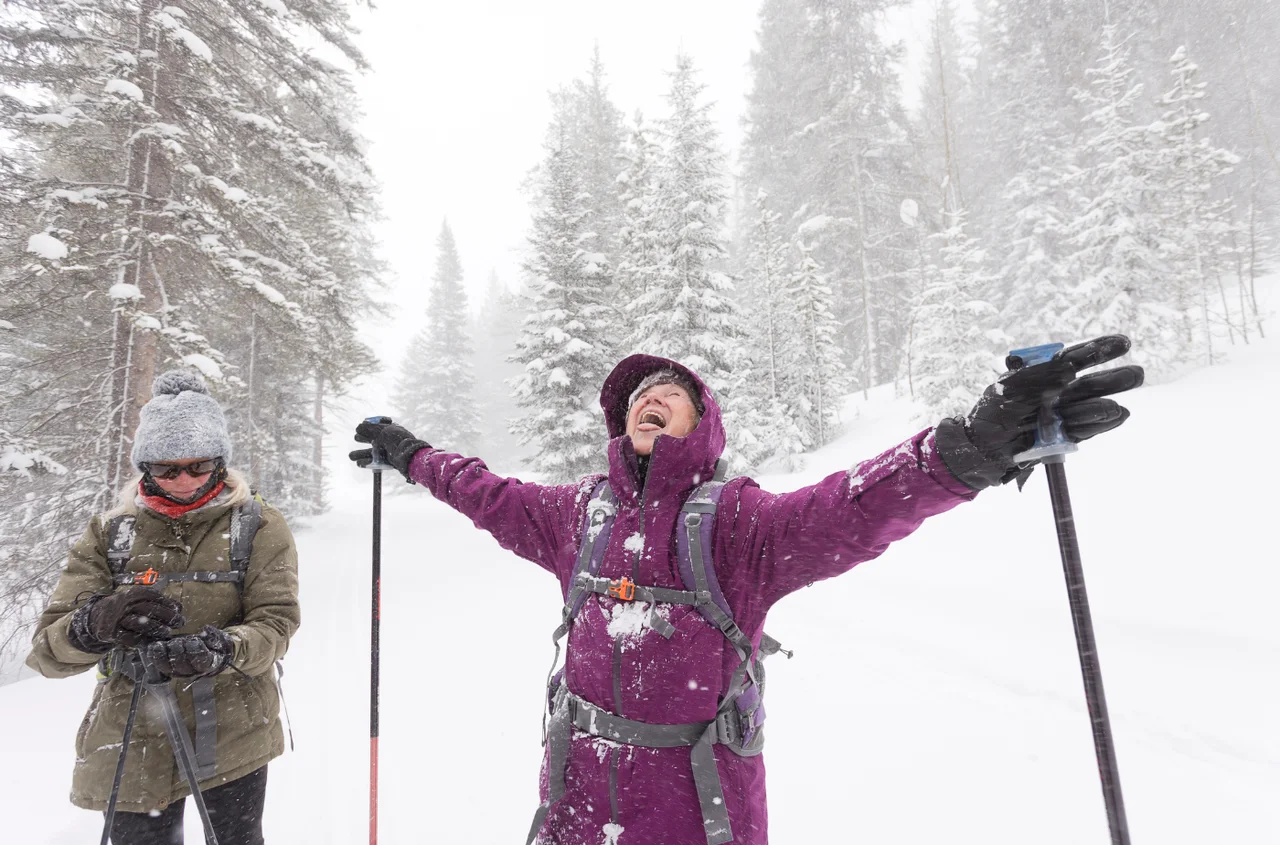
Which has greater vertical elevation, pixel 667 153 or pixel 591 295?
pixel 667 153

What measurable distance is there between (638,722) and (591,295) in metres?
17.0

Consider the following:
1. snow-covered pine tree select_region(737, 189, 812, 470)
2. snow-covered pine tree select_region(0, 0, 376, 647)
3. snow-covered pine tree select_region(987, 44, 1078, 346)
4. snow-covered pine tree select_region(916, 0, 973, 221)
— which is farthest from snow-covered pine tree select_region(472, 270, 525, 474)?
snow-covered pine tree select_region(0, 0, 376, 647)

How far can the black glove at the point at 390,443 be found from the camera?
334cm

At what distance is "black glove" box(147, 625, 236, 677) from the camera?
2.25m

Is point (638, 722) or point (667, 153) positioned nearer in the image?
point (638, 722)

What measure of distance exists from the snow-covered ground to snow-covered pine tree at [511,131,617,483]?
295 inches

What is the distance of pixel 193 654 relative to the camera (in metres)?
2.28

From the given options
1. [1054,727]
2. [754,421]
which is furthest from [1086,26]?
[1054,727]

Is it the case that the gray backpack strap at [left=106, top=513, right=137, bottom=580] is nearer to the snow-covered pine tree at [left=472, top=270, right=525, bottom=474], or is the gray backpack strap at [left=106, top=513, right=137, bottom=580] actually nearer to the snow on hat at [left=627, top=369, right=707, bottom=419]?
the snow on hat at [left=627, top=369, right=707, bottom=419]

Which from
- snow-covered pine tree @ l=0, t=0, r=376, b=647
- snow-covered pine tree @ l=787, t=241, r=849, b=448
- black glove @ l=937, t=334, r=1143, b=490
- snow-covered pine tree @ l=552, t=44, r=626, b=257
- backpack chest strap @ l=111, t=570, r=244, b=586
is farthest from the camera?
snow-covered pine tree @ l=552, t=44, r=626, b=257

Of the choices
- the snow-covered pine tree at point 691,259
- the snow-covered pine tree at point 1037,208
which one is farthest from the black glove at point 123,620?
the snow-covered pine tree at point 1037,208

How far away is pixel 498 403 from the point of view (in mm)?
45781

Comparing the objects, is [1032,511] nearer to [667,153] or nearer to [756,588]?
[756,588]

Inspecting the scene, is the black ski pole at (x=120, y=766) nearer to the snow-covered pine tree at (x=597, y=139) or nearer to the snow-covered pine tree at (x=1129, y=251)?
the snow-covered pine tree at (x=597, y=139)
